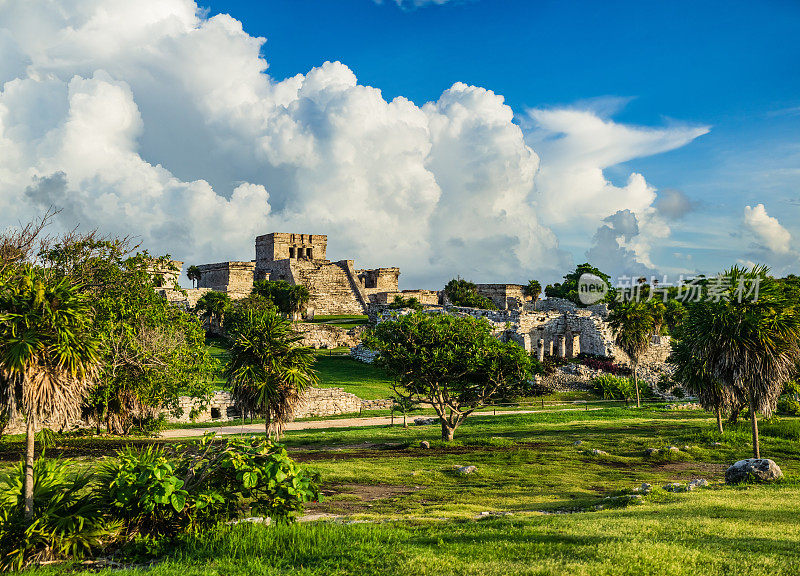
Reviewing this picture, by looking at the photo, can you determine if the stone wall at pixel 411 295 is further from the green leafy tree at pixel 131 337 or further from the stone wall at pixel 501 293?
the green leafy tree at pixel 131 337

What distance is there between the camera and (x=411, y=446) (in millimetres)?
25938

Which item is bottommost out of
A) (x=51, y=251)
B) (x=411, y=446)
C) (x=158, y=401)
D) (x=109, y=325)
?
(x=411, y=446)

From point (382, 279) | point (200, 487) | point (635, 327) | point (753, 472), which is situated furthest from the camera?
point (382, 279)

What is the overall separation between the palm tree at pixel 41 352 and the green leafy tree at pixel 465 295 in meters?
81.3

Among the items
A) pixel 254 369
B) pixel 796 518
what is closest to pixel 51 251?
pixel 254 369

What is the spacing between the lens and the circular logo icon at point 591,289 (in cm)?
9706

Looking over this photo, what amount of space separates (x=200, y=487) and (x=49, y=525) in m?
2.33

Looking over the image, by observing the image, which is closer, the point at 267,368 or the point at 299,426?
the point at 267,368

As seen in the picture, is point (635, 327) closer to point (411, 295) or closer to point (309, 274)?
point (411, 295)

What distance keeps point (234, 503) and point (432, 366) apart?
51.6ft

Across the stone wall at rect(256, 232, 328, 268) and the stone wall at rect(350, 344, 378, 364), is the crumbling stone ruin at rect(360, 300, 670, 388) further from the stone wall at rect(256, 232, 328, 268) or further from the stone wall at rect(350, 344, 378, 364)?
the stone wall at rect(256, 232, 328, 268)

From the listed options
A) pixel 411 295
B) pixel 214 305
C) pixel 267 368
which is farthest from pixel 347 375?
pixel 411 295

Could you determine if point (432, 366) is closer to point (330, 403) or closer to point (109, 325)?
point (109, 325)

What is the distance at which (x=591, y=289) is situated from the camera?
10112 centimetres
